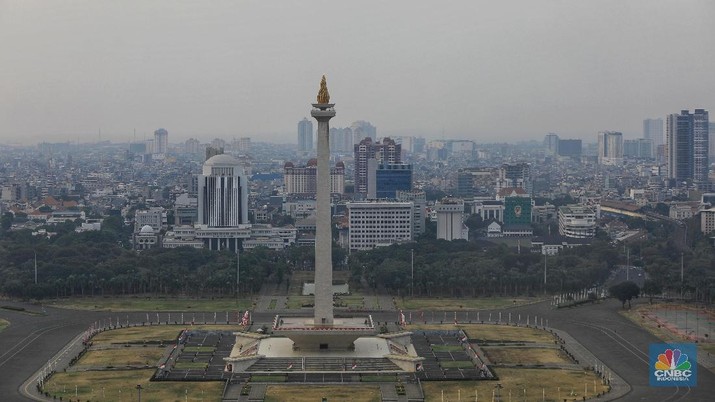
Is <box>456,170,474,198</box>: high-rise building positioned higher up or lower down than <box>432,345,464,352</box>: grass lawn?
higher up

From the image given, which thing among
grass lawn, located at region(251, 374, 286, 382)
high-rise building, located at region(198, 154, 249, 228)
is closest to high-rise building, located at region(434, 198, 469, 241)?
high-rise building, located at region(198, 154, 249, 228)

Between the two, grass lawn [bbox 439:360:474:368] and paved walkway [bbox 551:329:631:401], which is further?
grass lawn [bbox 439:360:474:368]

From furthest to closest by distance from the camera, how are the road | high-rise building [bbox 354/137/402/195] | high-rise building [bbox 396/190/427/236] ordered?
high-rise building [bbox 354/137/402/195], high-rise building [bbox 396/190/427/236], the road

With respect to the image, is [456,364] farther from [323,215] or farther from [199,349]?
[199,349]

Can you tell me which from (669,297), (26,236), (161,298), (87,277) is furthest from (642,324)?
(26,236)

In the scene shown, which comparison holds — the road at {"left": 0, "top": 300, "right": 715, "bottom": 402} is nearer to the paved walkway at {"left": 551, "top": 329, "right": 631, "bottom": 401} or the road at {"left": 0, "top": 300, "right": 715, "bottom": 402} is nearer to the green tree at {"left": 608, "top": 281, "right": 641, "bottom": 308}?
the paved walkway at {"left": 551, "top": 329, "right": 631, "bottom": 401}

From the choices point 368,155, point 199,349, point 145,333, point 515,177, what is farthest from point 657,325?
point 515,177

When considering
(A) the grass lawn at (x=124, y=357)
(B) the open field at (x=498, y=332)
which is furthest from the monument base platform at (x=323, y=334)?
(B) the open field at (x=498, y=332)
